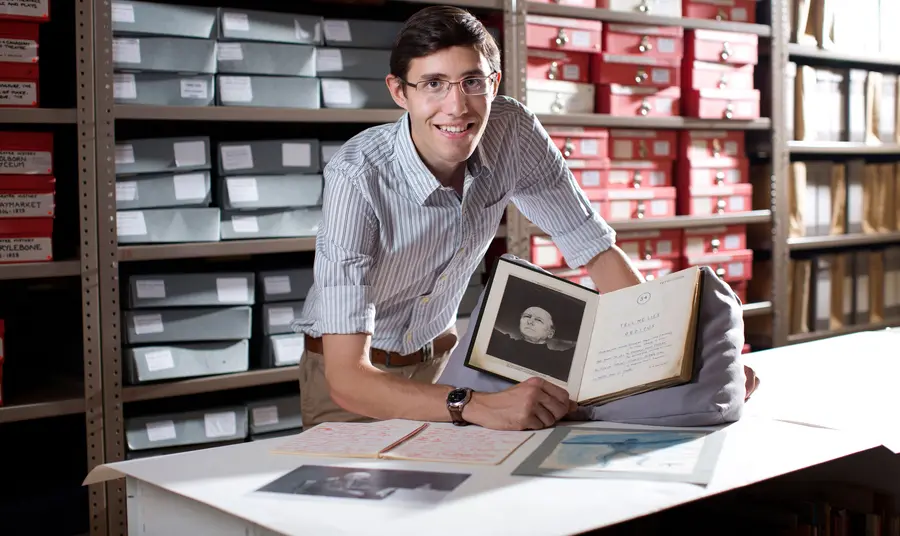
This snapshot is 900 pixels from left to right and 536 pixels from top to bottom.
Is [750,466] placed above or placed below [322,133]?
below

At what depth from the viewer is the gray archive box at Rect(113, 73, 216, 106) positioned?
7.45ft

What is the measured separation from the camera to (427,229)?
1662 millimetres

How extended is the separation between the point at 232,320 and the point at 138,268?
0.33m

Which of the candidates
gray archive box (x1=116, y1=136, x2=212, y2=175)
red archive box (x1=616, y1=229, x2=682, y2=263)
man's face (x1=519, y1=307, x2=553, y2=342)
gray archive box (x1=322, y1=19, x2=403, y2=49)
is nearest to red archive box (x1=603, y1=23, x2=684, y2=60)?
red archive box (x1=616, y1=229, x2=682, y2=263)

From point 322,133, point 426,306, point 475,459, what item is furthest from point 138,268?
point 475,459

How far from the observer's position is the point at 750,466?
1123mm

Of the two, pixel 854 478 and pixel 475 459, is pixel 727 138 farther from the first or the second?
pixel 475 459

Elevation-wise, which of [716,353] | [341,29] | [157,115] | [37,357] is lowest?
[37,357]

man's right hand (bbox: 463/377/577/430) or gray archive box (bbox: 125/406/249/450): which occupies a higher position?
man's right hand (bbox: 463/377/577/430)

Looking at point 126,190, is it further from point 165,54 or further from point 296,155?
point 296,155

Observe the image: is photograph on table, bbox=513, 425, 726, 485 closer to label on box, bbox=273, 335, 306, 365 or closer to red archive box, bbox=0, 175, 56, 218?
label on box, bbox=273, 335, 306, 365

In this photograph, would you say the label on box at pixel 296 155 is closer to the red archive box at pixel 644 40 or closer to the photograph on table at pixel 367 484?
the red archive box at pixel 644 40

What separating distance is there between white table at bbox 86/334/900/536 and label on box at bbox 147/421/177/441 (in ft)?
3.85

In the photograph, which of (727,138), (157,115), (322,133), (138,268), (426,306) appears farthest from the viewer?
(727,138)
